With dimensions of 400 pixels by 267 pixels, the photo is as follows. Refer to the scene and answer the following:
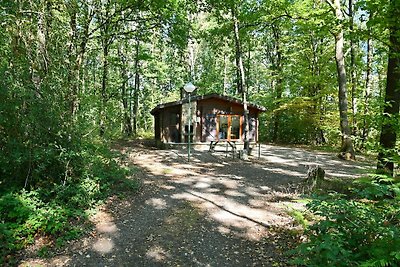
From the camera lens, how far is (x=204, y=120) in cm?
1648

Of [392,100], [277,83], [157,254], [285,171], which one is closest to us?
[157,254]

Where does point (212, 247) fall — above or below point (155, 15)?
below

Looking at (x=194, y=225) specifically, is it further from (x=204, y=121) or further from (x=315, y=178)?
(x=204, y=121)

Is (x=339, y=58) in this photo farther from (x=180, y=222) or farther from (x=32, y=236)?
(x=32, y=236)

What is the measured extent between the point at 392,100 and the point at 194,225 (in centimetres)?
453

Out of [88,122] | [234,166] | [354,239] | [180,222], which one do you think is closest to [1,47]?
[88,122]

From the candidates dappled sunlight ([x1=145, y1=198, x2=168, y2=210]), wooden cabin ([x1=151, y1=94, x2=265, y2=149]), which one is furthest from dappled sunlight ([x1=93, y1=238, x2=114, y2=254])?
wooden cabin ([x1=151, y1=94, x2=265, y2=149])

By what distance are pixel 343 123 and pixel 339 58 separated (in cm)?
304

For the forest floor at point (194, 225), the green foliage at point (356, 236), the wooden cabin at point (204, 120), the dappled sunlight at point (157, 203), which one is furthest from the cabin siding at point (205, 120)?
the green foliage at point (356, 236)

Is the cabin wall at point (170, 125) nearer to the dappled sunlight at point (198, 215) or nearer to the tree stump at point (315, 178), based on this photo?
the dappled sunlight at point (198, 215)

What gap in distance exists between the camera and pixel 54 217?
14.7 ft

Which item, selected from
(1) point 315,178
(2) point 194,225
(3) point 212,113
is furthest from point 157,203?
(3) point 212,113

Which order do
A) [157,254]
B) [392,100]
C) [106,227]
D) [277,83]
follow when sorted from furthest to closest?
[277,83] → [392,100] → [106,227] → [157,254]

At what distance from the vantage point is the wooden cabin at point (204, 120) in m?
16.0
